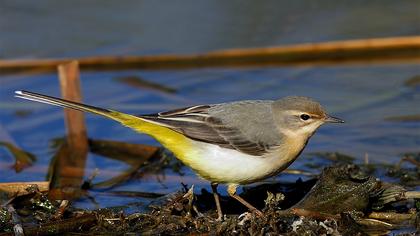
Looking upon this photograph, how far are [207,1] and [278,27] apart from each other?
131cm

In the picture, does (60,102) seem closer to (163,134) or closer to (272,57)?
(163,134)

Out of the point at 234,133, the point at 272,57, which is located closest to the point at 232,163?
the point at 234,133

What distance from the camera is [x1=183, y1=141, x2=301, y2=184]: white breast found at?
7.48 metres

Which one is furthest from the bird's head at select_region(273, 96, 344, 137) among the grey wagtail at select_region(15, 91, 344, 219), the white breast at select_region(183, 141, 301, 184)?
the white breast at select_region(183, 141, 301, 184)

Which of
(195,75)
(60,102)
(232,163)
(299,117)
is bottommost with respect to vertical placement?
(232,163)

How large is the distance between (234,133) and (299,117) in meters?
0.60

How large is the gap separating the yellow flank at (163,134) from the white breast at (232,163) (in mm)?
65

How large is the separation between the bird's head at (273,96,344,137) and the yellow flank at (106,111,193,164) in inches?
33.0

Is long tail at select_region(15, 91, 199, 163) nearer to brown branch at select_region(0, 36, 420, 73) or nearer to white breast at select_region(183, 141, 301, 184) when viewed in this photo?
white breast at select_region(183, 141, 301, 184)

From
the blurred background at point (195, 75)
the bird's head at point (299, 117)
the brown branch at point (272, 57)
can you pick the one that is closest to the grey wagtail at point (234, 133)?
the bird's head at point (299, 117)

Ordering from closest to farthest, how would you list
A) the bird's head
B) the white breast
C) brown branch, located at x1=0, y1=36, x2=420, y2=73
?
the white breast → the bird's head → brown branch, located at x1=0, y1=36, x2=420, y2=73

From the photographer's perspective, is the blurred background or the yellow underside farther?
the blurred background

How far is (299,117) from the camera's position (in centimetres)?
779

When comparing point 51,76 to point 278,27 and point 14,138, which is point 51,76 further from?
point 278,27
